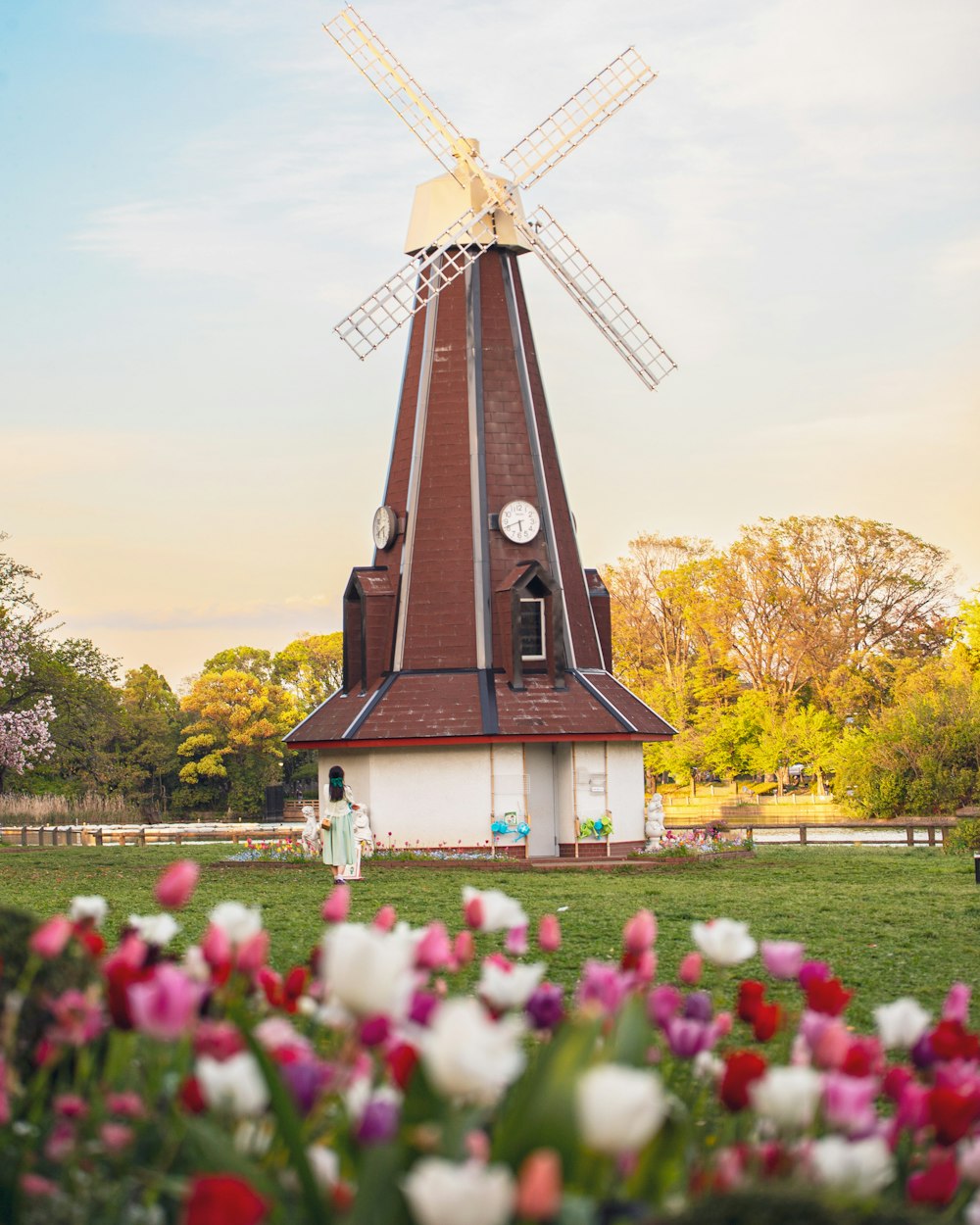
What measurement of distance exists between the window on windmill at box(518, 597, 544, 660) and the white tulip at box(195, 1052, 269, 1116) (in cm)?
2328

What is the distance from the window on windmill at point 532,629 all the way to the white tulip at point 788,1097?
2324cm

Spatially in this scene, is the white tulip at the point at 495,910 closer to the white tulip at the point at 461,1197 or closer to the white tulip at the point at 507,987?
the white tulip at the point at 507,987

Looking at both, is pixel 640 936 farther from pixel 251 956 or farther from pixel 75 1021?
pixel 75 1021

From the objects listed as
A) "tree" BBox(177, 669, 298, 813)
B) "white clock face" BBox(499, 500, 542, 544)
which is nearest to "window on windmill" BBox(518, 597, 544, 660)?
"white clock face" BBox(499, 500, 542, 544)

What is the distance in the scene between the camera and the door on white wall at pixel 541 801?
84.0ft

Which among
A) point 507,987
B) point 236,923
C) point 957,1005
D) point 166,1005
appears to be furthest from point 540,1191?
point 957,1005

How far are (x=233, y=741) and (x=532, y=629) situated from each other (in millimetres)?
31960

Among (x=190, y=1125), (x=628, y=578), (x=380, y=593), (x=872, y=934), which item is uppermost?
(x=628, y=578)

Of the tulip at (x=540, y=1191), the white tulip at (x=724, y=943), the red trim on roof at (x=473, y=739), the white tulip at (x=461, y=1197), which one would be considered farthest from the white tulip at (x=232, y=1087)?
the red trim on roof at (x=473, y=739)

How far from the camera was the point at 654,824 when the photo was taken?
1026 inches

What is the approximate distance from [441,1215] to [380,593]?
2452 cm

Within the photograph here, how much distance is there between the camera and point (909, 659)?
150ft

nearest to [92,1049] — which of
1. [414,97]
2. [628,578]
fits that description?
[414,97]

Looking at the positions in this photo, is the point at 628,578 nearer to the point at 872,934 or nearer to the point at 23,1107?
the point at 872,934
